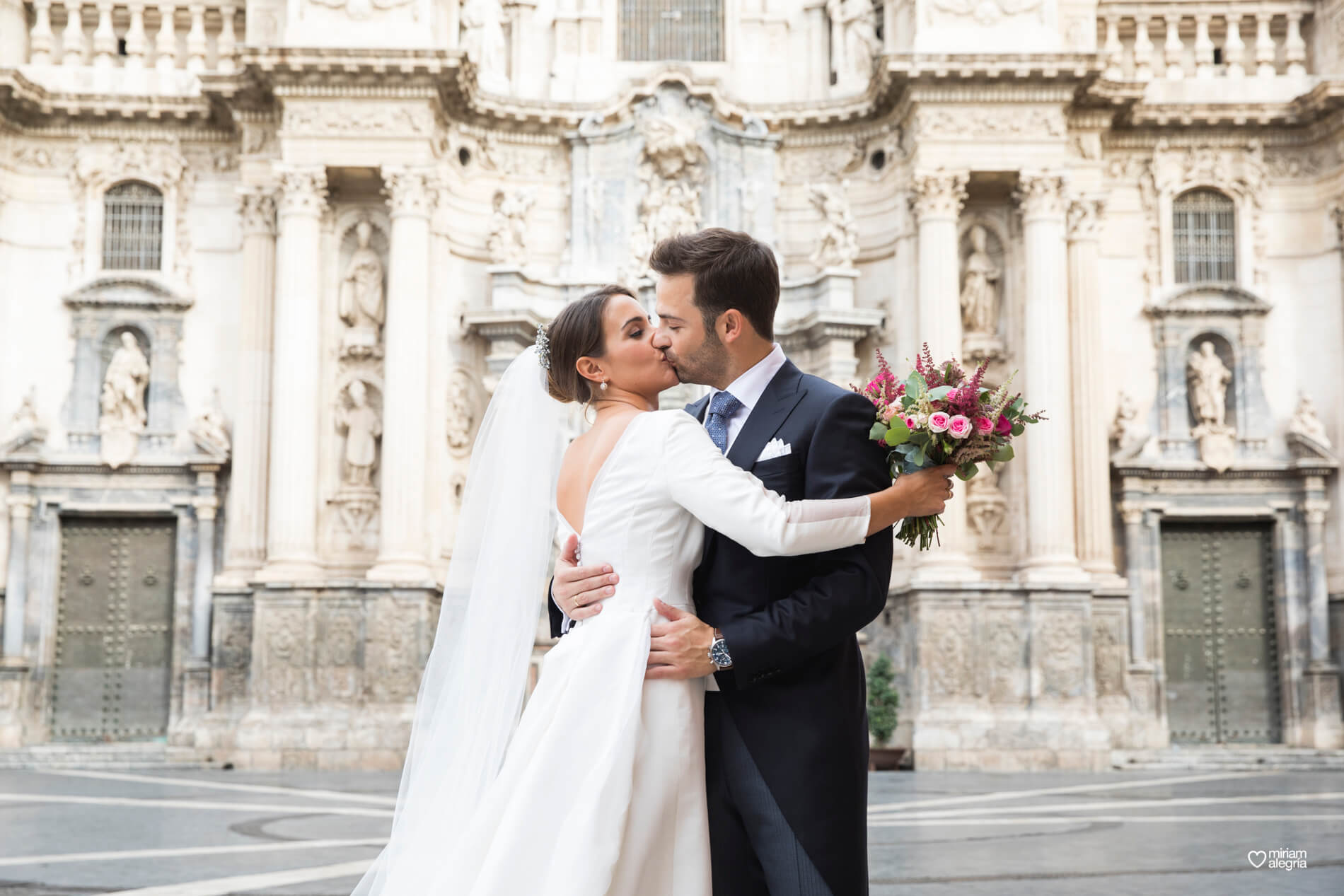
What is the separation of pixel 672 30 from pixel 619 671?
21887mm

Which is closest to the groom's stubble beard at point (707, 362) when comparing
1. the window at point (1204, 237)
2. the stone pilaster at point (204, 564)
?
the stone pilaster at point (204, 564)

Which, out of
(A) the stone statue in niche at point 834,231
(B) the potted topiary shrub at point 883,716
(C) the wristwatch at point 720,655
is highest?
(A) the stone statue in niche at point 834,231

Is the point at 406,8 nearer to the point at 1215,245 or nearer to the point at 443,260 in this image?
the point at 443,260

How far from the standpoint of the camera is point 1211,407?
2322 centimetres

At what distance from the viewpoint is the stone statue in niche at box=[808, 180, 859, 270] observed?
76.0 feet

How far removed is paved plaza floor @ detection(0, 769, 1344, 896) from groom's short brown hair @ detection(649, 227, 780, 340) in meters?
4.51

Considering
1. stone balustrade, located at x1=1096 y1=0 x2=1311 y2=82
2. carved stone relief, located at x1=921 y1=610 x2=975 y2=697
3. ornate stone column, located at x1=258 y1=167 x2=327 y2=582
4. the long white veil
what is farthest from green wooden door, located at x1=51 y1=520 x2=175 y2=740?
the long white veil

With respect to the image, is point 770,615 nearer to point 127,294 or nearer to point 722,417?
point 722,417

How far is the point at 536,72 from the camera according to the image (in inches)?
958

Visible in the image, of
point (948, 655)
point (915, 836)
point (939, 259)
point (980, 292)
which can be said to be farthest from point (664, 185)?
point (915, 836)

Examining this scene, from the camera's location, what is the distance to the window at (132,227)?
77.5ft

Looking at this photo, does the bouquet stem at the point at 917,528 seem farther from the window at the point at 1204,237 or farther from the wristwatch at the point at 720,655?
the window at the point at 1204,237

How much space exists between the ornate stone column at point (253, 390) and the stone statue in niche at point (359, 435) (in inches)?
51.1

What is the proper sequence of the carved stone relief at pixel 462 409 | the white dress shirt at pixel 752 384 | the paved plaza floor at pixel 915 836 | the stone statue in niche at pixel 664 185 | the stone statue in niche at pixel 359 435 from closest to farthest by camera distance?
the white dress shirt at pixel 752 384
the paved plaza floor at pixel 915 836
the stone statue in niche at pixel 359 435
the carved stone relief at pixel 462 409
the stone statue in niche at pixel 664 185
